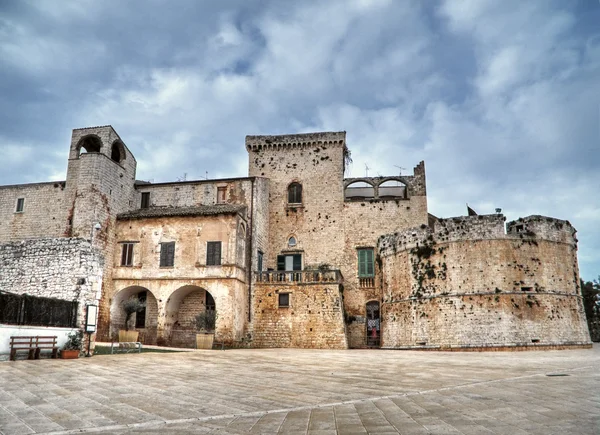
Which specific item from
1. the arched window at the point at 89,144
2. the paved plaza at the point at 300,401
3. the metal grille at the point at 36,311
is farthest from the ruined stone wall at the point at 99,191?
the paved plaza at the point at 300,401

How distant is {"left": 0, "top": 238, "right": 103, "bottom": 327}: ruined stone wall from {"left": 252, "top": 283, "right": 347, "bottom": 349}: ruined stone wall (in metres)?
11.5

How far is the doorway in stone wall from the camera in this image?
29.3m

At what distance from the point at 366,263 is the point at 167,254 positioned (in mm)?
12265

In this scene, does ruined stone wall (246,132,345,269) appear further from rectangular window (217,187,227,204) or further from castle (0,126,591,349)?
rectangular window (217,187,227,204)

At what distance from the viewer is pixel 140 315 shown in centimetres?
2828

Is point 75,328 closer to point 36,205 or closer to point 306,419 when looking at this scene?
point 306,419

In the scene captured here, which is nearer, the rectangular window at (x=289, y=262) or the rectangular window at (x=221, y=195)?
the rectangular window at (x=221, y=195)

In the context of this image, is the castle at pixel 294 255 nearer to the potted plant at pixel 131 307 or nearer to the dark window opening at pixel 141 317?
the dark window opening at pixel 141 317

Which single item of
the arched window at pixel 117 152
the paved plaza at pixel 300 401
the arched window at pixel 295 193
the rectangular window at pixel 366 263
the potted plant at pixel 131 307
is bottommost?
the paved plaza at pixel 300 401

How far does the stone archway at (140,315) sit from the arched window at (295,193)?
35.5 feet

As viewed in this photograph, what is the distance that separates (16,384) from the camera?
9.33m

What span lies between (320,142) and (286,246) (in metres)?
7.36

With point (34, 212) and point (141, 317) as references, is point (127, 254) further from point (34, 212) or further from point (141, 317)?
point (34, 212)

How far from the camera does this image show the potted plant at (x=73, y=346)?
51.6 feet
